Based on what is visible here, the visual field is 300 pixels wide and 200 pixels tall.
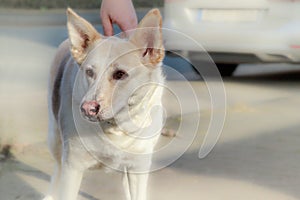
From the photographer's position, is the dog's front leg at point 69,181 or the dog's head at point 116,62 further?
the dog's front leg at point 69,181

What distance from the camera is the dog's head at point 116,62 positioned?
9.55 ft

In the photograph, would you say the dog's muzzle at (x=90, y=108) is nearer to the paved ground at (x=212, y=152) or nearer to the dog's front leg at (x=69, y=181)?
the dog's front leg at (x=69, y=181)

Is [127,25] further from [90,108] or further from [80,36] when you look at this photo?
[90,108]

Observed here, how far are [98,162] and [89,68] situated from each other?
53 centimetres

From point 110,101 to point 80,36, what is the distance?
1.41 feet

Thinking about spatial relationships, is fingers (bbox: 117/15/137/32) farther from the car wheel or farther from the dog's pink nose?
the car wheel

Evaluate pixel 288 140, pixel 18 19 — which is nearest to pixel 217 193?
pixel 288 140

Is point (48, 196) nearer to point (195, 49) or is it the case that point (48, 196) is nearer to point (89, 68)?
point (89, 68)

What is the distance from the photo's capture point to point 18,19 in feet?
56.5

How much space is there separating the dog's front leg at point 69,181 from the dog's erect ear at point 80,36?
0.57 metres

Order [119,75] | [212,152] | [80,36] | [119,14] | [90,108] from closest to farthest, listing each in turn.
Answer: [90,108] < [119,75] < [80,36] < [119,14] < [212,152]

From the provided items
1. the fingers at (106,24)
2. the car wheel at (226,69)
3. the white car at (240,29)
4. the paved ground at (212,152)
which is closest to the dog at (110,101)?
the fingers at (106,24)

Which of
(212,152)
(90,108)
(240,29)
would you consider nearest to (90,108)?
(90,108)

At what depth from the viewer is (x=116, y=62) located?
117 inches
